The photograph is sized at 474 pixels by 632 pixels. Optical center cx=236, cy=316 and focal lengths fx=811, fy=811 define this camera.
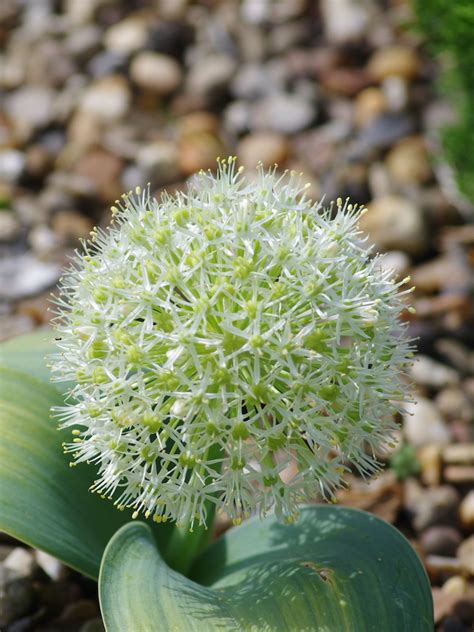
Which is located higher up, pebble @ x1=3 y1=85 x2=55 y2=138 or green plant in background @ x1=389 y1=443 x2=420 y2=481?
pebble @ x1=3 y1=85 x2=55 y2=138

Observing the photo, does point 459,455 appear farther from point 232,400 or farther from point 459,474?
point 232,400

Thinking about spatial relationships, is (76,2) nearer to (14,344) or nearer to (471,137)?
(471,137)

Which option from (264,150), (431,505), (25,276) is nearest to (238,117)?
(264,150)

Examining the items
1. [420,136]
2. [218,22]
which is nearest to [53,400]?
[420,136]

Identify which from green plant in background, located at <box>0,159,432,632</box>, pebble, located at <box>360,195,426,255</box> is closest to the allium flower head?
green plant in background, located at <box>0,159,432,632</box>

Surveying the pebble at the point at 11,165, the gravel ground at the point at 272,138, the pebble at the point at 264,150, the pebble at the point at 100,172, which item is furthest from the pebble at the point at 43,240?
the pebble at the point at 264,150

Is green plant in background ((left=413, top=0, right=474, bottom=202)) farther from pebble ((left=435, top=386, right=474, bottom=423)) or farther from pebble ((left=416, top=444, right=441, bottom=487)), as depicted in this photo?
pebble ((left=416, top=444, right=441, bottom=487))
